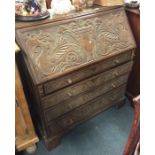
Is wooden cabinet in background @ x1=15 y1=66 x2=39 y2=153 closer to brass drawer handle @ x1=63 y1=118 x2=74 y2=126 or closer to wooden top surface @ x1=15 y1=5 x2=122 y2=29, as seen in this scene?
brass drawer handle @ x1=63 y1=118 x2=74 y2=126

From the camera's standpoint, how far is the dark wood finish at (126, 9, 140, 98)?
1.56m

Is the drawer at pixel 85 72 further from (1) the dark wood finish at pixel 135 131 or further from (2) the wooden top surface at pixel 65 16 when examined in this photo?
(1) the dark wood finish at pixel 135 131

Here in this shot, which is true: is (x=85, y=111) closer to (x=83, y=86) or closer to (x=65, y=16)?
(x=83, y=86)

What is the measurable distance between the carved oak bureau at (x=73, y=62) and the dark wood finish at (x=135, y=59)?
0.09 meters

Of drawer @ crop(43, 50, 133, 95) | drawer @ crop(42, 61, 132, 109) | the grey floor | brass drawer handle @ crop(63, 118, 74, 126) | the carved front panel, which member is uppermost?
the carved front panel

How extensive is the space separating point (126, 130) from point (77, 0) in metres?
1.28

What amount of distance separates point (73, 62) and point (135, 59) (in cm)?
81

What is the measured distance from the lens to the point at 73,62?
4.05ft

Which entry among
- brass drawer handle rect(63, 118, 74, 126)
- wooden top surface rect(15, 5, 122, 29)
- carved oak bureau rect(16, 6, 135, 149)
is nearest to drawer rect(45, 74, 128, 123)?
carved oak bureau rect(16, 6, 135, 149)

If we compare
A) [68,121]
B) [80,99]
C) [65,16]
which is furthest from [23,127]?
[65,16]

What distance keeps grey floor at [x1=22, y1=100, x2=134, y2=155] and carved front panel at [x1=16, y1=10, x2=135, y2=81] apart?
773 mm
